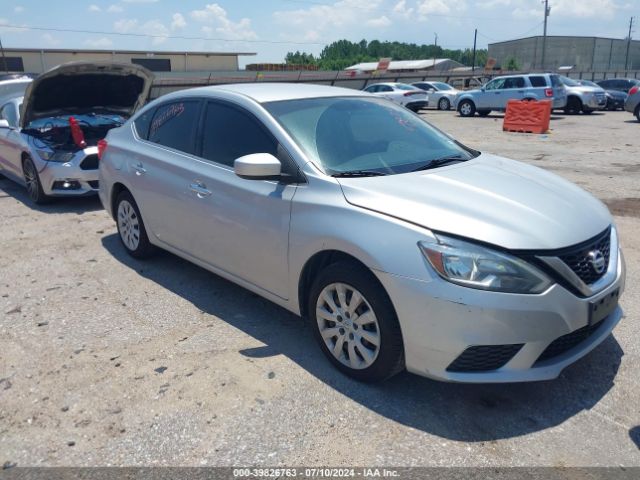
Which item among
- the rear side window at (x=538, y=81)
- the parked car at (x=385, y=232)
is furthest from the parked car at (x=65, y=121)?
the rear side window at (x=538, y=81)

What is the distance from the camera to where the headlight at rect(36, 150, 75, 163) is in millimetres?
7412

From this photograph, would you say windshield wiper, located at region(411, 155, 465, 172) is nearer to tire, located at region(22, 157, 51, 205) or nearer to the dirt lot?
the dirt lot

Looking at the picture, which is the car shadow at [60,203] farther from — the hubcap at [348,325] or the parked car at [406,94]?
the parked car at [406,94]

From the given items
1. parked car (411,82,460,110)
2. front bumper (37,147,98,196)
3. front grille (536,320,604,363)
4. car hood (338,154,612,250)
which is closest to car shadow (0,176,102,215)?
front bumper (37,147,98,196)

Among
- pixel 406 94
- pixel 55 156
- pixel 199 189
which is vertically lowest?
pixel 406 94

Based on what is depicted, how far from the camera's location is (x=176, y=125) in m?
4.72

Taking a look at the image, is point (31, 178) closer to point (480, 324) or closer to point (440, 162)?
point (440, 162)

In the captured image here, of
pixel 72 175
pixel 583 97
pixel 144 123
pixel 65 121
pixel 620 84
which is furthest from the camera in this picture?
pixel 620 84

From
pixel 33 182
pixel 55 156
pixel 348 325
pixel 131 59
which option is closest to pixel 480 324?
pixel 348 325

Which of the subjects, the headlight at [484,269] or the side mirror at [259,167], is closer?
the headlight at [484,269]

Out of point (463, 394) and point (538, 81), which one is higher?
point (538, 81)

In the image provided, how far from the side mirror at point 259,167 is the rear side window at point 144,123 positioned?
1998 millimetres

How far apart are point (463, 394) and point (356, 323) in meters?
0.74

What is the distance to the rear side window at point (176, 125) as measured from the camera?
4.50m
